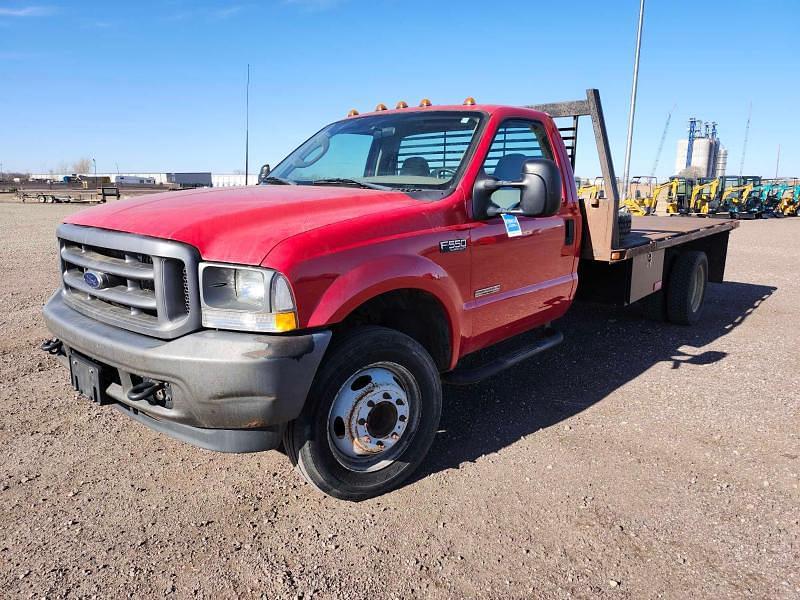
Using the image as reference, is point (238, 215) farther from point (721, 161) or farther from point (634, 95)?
point (721, 161)

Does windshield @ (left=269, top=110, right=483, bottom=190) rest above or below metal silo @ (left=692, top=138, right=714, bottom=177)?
below

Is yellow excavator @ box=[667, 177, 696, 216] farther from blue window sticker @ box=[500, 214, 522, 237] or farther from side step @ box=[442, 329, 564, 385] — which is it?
blue window sticker @ box=[500, 214, 522, 237]

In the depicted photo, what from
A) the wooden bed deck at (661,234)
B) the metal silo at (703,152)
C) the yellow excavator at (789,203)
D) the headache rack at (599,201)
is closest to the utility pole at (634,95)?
the wooden bed deck at (661,234)

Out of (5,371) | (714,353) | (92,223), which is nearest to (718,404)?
(714,353)

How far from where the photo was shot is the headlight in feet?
8.05

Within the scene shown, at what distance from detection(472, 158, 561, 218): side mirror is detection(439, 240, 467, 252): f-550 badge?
21 cm

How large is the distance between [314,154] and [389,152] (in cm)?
59

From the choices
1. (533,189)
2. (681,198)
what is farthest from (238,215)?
(681,198)

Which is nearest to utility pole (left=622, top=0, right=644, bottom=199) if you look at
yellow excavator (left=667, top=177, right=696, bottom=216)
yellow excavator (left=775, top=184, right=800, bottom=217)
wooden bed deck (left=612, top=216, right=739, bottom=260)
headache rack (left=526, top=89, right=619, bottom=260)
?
wooden bed deck (left=612, top=216, right=739, bottom=260)

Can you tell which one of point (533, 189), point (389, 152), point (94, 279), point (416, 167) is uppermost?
point (389, 152)

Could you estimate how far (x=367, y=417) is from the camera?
2957 mm

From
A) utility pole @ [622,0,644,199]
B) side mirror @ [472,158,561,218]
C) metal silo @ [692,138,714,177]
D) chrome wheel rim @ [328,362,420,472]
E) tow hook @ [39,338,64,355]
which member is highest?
metal silo @ [692,138,714,177]

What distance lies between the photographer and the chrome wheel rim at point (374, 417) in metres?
2.88

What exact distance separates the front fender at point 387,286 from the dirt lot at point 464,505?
940mm
